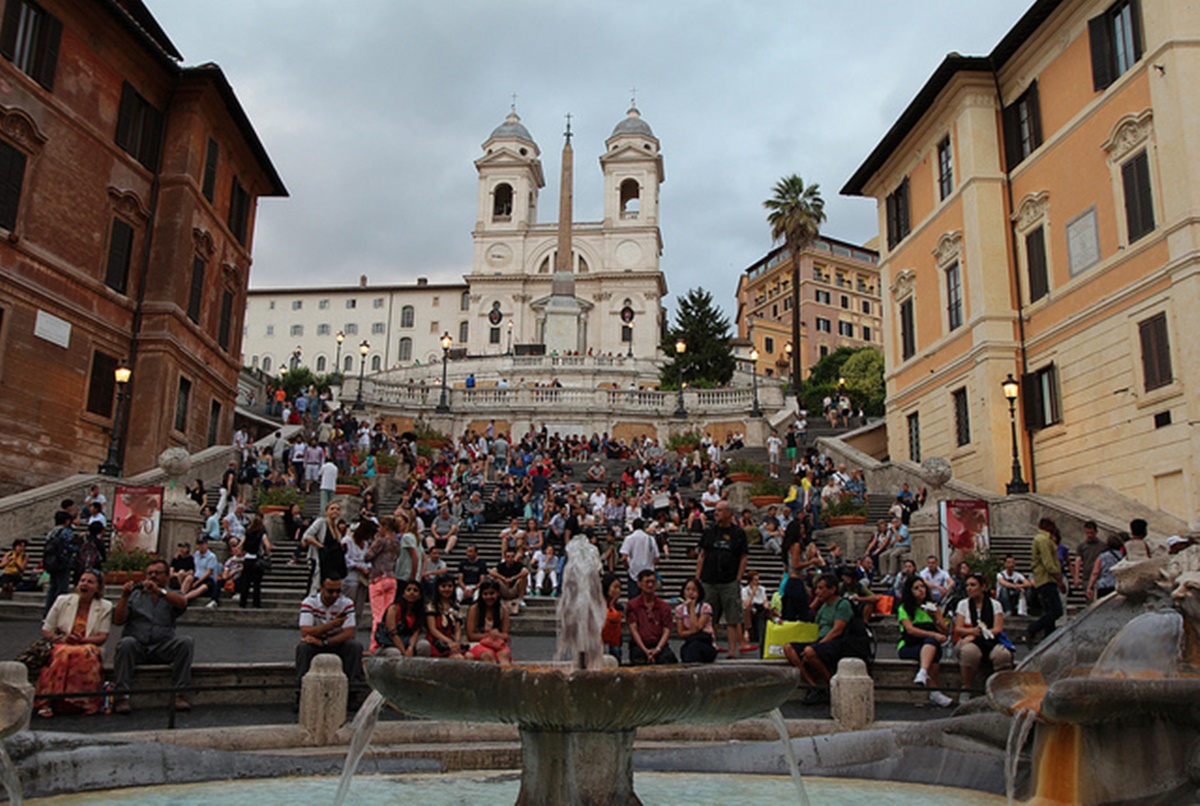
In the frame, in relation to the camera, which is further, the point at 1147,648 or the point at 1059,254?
the point at 1059,254

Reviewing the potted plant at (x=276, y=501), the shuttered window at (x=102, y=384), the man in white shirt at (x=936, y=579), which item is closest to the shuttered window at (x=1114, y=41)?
the man in white shirt at (x=936, y=579)

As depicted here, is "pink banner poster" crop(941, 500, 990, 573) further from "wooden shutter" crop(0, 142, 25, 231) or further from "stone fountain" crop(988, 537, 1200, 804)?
"wooden shutter" crop(0, 142, 25, 231)

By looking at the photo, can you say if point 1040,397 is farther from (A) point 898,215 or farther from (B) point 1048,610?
(B) point 1048,610

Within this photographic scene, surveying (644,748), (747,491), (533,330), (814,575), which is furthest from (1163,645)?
(533,330)

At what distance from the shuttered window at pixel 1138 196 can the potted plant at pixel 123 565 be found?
19053 millimetres

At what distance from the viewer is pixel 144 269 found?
25.5 m

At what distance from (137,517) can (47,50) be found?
12.9 m

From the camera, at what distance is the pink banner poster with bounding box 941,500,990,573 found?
1605 cm

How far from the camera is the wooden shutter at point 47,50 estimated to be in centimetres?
2186

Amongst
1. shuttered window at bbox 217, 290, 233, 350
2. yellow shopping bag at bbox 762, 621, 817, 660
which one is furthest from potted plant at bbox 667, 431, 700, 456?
yellow shopping bag at bbox 762, 621, 817, 660

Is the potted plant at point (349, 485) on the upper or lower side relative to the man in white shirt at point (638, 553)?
upper

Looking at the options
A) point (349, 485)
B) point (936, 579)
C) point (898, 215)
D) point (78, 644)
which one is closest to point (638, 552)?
point (936, 579)

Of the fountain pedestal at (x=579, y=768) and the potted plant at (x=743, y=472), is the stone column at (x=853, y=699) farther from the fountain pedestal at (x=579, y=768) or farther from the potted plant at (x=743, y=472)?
the potted plant at (x=743, y=472)

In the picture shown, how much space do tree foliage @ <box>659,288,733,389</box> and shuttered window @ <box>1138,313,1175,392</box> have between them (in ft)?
132
